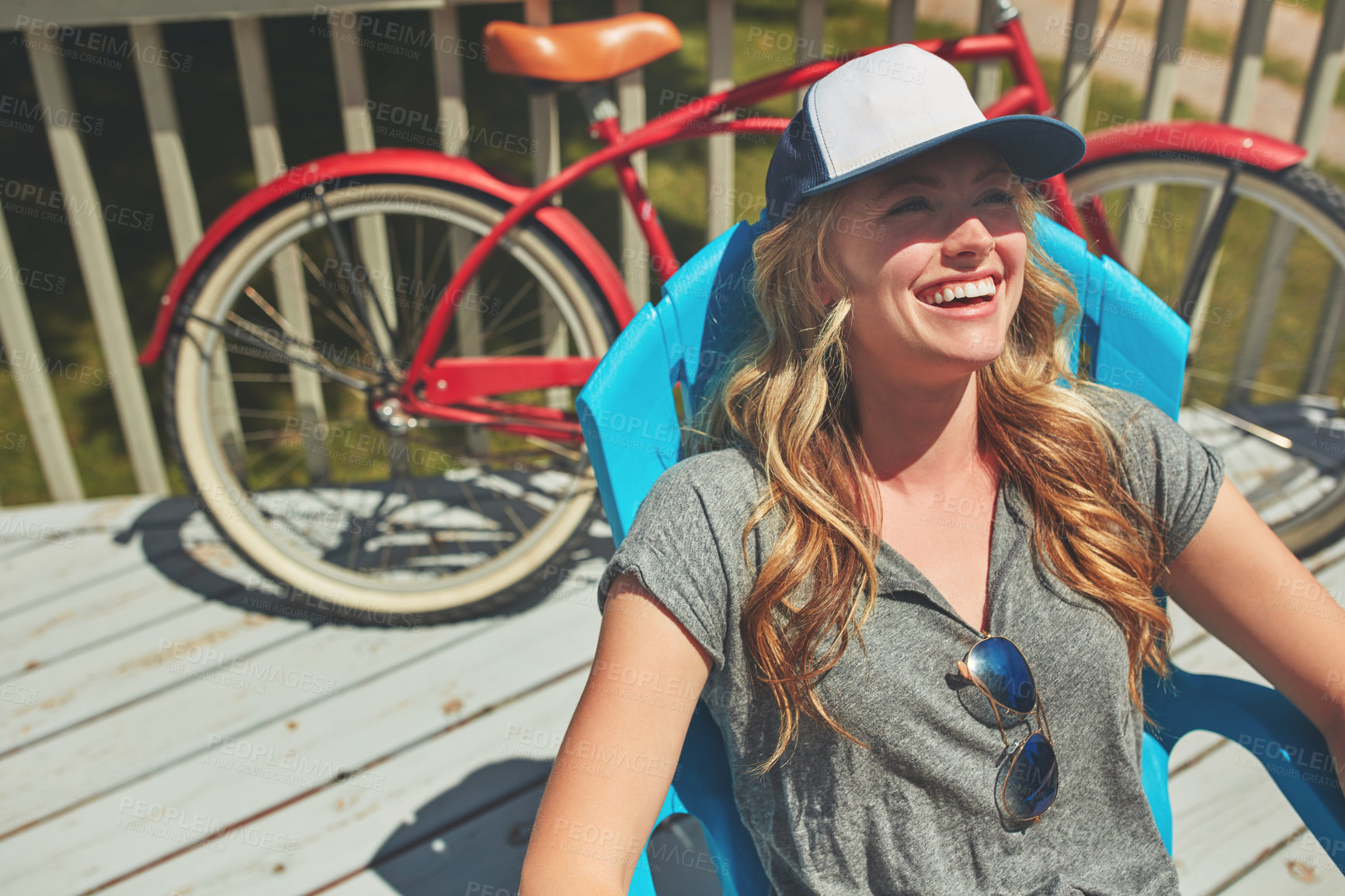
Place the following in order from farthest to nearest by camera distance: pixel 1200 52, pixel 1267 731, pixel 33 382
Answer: pixel 1200 52 → pixel 33 382 → pixel 1267 731

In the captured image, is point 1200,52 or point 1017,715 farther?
point 1200,52

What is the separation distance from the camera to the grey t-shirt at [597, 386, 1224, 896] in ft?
3.65

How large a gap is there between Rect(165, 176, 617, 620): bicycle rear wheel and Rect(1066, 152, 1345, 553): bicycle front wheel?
125cm

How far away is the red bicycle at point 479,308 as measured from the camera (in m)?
2.06

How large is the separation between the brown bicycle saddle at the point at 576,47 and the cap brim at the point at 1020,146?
106cm

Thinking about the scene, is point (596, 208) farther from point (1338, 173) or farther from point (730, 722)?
point (1338, 173)

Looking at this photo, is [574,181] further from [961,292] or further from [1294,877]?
[1294,877]

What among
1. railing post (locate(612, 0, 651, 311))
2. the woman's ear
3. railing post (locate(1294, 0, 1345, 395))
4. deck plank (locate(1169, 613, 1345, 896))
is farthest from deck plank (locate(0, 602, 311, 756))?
railing post (locate(1294, 0, 1345, 395))

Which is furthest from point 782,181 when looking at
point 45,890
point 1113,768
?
point 45,890

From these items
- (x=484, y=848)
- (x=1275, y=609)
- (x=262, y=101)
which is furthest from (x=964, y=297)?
(x=262, y=101)

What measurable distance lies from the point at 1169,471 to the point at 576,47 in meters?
1.43

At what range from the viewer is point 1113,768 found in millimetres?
1221

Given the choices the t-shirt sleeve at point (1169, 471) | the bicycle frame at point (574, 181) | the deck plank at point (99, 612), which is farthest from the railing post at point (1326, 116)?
the deck plank at point (99, 612)

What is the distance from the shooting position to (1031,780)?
116 cm
